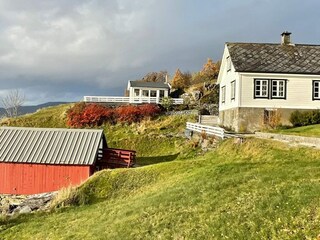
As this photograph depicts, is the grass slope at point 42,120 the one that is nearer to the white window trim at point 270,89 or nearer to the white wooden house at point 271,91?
the white wooden house at point 271,91

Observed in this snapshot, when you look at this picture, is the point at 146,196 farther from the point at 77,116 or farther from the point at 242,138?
the point at 77,116

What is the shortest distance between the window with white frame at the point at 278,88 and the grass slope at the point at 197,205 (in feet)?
45.4

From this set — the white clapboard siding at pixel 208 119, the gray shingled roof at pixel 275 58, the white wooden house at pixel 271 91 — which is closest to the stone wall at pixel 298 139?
the white wooden house at pixel 271 91

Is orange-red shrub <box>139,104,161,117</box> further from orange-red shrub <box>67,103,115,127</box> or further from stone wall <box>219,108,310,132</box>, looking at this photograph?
stone wall <box>219,108,310,132</box>

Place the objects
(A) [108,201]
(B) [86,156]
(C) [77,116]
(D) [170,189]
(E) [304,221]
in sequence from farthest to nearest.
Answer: (C) [77,116]
(B) [86,156]
(A) [108,201]
(D) [170,189]
(E) [304,221]

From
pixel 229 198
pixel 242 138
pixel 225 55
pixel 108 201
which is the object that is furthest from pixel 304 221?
pixel 225 55

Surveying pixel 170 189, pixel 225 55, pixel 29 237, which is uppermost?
pixel 225 55

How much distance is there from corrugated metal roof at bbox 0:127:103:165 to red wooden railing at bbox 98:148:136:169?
1.26 metres

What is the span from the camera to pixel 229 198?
12578 millimetres

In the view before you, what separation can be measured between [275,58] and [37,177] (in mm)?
22542

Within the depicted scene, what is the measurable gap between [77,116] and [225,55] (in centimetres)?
2163

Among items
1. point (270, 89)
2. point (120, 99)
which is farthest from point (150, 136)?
point (120, 99)

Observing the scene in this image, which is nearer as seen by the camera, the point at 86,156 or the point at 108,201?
the point at 108,201

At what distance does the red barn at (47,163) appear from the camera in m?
27.8
